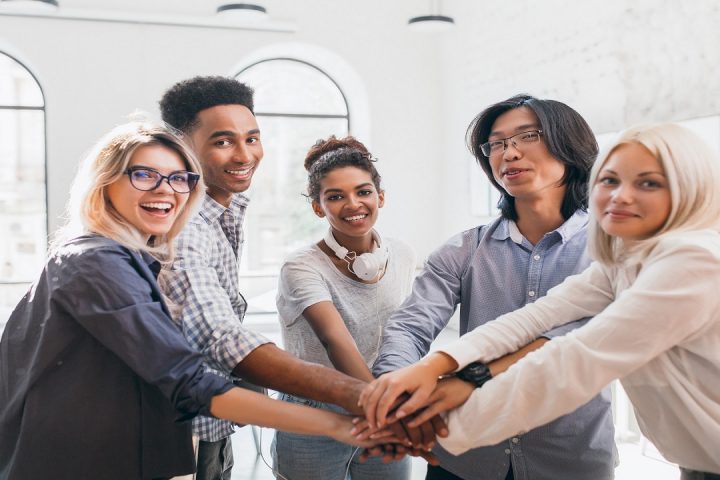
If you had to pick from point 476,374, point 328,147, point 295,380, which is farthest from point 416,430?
point 328,147

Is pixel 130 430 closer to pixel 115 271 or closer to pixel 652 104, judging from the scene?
pixel 115 271

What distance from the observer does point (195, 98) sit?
209cm

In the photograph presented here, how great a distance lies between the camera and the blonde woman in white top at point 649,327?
1.20m

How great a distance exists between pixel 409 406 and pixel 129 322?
0.63m

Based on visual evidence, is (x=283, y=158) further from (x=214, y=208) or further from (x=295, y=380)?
(x=295, y=380)

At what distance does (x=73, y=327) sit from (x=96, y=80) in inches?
211

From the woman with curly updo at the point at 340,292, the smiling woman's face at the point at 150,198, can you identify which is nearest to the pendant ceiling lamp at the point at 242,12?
the woman with curly updo at the point at 340,292

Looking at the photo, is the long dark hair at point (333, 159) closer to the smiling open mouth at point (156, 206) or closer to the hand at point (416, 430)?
the smiling open mouth at point (156, 206)

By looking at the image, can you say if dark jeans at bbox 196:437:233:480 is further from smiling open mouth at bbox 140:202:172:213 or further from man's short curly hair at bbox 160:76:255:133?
man's short curly hair at bbox 160:76:255:133

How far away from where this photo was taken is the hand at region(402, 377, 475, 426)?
1460 mm

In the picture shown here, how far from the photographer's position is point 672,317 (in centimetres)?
119

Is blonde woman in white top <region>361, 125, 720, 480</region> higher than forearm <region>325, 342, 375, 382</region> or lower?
higher

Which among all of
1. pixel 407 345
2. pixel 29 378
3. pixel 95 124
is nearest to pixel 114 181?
pixel 29 378

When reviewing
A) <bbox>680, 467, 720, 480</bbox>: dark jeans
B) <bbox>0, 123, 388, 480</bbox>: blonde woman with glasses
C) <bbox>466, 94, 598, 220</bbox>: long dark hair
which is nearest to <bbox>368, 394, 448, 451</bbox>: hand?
<bbox>0, 123, 388, 480</bbox>: blonde woman with glasses
